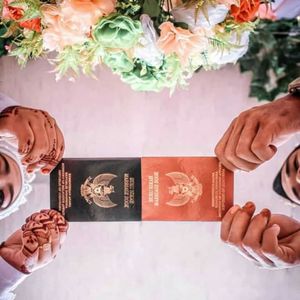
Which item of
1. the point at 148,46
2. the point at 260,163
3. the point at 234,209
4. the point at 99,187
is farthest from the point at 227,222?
the point at 148,46

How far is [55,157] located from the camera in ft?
4.06

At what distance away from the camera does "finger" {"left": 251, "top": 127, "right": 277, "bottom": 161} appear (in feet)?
3.67

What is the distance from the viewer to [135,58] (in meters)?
1.25

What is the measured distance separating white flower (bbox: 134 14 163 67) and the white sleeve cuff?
483mm

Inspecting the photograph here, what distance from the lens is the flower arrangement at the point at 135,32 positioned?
1153 millimetres

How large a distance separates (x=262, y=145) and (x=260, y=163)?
0.05m

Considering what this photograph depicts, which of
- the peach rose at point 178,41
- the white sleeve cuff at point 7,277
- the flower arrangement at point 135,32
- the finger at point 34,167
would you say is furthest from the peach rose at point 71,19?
the white sleeve cuff at point 7,277

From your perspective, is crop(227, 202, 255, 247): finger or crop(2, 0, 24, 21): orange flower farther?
crop(2, 0, 24, 21): orange flower

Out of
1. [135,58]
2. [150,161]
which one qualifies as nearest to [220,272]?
[150,161]

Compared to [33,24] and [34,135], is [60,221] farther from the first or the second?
[33,24]

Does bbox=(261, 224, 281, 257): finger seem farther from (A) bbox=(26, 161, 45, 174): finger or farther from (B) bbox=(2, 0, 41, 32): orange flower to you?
(B) bbox=(2, 0, 41, 32): orange flower

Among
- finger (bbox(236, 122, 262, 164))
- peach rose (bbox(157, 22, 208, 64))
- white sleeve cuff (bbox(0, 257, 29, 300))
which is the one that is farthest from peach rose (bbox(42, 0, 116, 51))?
white sleeve cuff (bbox(0, 257, 29, 300))

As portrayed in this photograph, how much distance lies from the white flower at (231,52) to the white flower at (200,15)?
0.36 feet

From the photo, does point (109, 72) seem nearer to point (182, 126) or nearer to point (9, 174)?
point (182, 126)
